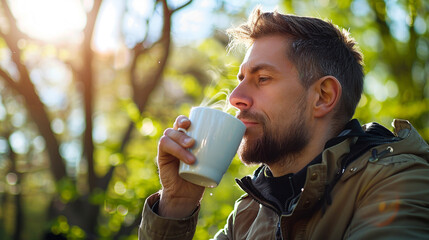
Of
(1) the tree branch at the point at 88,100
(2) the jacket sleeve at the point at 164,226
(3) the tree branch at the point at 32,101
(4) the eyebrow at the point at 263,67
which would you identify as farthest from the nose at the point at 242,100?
(3) the tree branch at the point at 32,101

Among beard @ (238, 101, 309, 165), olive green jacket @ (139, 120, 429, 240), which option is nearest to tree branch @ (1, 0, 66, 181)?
beard @ (238, 101, 309, 165)

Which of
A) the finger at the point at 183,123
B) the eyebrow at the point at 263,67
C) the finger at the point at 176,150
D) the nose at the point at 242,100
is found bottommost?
the finger at the point at 176,150

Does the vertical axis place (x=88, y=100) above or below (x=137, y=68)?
below

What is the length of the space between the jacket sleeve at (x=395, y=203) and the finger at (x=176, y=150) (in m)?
0.60

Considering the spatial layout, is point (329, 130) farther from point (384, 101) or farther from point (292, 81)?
point (384, 101)

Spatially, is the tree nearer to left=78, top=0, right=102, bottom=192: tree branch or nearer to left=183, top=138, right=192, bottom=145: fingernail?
left=78, top=0, right=102, bottom=192: tree branch

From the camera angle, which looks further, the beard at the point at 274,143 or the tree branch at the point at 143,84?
the tree branch at the point at 143,84

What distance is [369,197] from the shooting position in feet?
4.70

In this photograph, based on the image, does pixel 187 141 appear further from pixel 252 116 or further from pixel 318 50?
pixel 318 50

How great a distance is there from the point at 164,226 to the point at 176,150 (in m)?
0.46

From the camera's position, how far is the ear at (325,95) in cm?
193

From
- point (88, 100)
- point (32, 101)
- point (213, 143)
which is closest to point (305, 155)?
point (213, 143)

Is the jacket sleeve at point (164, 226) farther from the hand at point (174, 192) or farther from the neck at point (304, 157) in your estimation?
the neck at point (304, 157)

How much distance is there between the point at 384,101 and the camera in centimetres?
357
